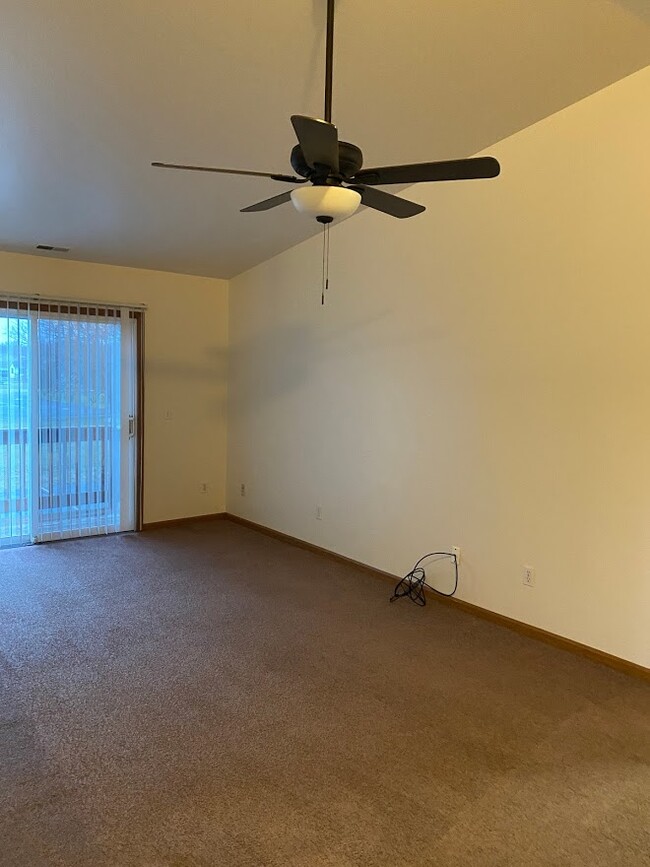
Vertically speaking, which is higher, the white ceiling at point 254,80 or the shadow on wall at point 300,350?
the white ceiling at point 254,80

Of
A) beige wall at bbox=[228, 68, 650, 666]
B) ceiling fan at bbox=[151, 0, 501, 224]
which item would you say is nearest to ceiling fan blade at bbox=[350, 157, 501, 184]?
ceiling fan at bbox=[151, 0, 501, 224]

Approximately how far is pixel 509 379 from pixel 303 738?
233 cm

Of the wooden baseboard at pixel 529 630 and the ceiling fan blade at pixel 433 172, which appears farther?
the wooden baseboard at pixel 529 630

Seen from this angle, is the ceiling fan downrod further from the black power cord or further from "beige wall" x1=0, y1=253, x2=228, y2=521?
"beige wall" x1=0, y1=253, x2=228, y2=521

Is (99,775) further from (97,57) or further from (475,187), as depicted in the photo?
(475,187)

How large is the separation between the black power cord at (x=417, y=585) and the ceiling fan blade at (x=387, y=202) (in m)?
2.39

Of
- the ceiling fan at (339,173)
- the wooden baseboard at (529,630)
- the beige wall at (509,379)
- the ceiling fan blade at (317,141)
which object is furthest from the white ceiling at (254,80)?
the wooden baseboard at (529,630)

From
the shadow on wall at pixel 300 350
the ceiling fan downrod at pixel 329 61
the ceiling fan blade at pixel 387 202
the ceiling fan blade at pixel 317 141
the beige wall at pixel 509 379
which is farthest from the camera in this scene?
the shadow on wall at pixel 300 350

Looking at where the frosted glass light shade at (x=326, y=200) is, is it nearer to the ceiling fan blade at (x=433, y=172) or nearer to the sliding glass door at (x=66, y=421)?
the ceiling fan blade at (x=433, y=172)

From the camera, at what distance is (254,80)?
2807 mm

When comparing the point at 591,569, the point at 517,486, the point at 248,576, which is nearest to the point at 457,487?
the point at 517,486

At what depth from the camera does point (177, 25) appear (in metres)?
2.42

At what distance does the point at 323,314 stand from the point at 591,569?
9.59 ft

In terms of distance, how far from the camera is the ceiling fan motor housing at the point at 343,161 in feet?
6.51
